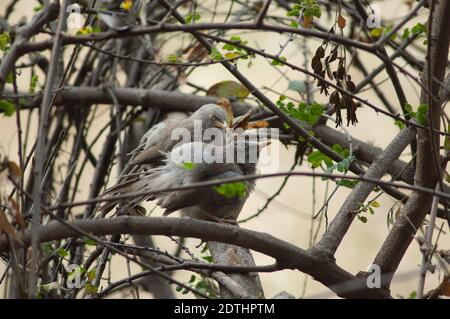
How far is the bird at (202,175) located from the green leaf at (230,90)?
2.49 ft

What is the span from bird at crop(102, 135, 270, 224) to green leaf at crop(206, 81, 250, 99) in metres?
0.76

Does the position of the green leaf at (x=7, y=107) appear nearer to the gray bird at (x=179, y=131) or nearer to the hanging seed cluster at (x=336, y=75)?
the gray bird at (x=179, y=131)

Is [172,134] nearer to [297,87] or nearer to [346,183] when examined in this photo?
[297,87]

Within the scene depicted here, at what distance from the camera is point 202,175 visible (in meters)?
3.07

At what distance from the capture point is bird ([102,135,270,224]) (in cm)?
Answer: 299

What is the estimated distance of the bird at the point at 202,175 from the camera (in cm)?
299

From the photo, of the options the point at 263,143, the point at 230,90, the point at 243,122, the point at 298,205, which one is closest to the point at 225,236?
the point at 263,143

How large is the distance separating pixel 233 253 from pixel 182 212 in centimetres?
47

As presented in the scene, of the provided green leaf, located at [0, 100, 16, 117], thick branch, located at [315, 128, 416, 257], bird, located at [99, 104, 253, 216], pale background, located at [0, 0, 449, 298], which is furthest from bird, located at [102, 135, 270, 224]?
pale background, located at [0, 0, 449, 298]

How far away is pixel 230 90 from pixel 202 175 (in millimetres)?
1029

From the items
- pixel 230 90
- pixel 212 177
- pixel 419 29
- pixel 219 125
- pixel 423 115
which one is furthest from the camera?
pixel 230 90

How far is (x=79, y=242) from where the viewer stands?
3.36 metres

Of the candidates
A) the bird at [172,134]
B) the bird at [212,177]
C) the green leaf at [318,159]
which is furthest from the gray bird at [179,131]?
the green leaf at [318,159]
